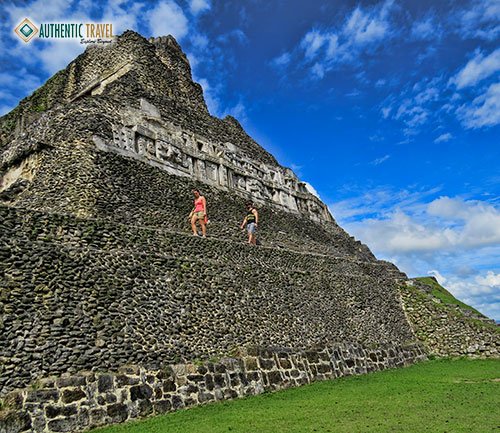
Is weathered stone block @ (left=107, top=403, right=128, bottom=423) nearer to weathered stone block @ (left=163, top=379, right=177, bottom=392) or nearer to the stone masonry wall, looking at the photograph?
the stone masonry wall

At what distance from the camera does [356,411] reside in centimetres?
820

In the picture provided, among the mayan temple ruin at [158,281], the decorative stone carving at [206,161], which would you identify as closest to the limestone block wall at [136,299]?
the mayan temple ruin at [158,281]

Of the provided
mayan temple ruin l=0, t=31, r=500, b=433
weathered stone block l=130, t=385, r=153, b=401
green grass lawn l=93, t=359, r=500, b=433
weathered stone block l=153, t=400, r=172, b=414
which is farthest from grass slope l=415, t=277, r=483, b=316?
weathered stone block l=130, t=385, r=153, b=401

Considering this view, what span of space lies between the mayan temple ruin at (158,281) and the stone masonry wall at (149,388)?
3 centimetres

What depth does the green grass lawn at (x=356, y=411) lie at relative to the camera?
7.04 meters

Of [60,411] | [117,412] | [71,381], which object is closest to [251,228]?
[117,412]

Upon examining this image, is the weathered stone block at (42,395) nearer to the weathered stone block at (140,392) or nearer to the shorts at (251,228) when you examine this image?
the weathered stone block at (140,392)

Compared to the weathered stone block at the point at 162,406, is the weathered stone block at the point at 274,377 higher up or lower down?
higher up

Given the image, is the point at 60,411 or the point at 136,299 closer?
the point at 60,411

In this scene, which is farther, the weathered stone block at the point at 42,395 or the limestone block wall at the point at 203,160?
the limestone block wall at the point at 203,160

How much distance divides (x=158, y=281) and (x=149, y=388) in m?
2.77

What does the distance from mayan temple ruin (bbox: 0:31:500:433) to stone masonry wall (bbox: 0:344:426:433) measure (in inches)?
1.0

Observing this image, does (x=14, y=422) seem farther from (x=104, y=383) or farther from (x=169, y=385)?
(x=169, y=385)

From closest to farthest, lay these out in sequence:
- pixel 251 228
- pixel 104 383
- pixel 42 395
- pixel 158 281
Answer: pixel 42 395, pixel 104 383, pixel 158 281, pixel 251 228
